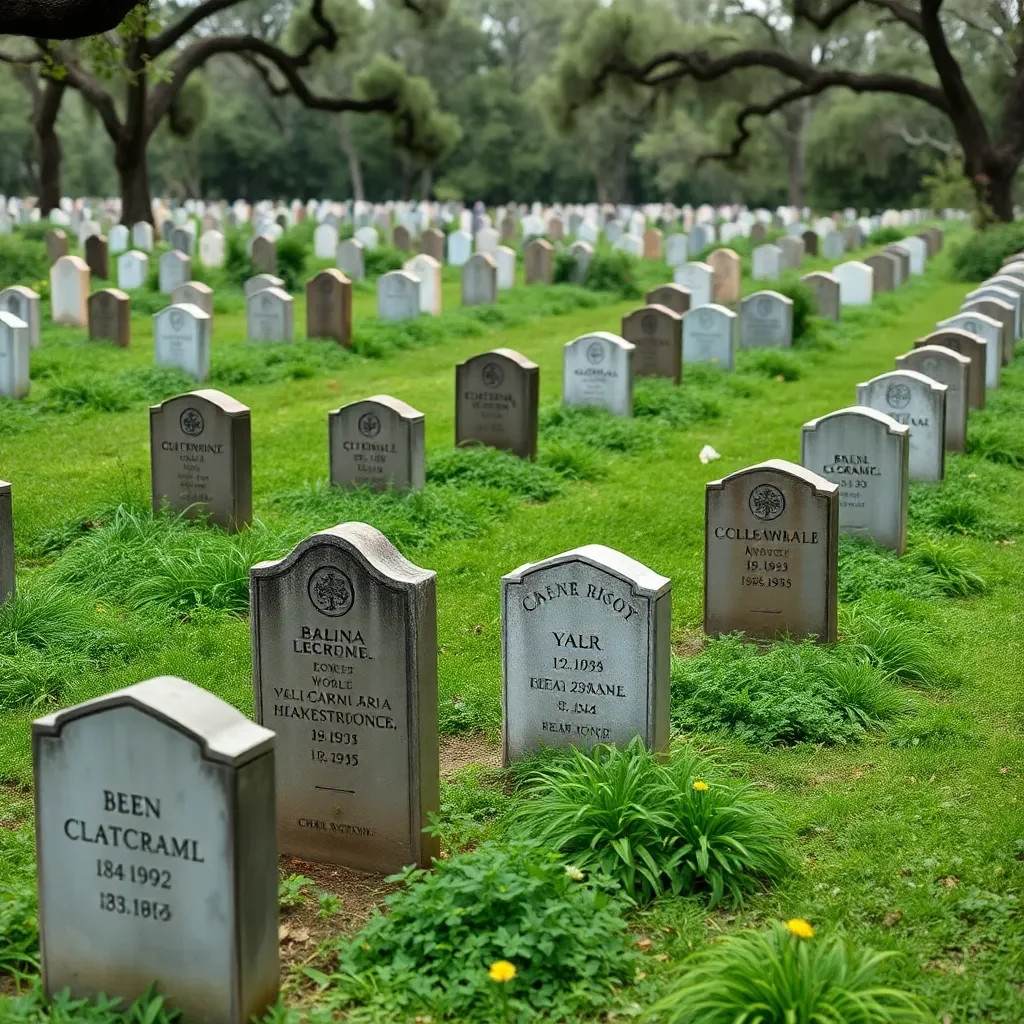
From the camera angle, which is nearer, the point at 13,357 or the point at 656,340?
the point at 13,357

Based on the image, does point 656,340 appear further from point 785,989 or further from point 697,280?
point 785,989

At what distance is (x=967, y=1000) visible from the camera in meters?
4.70

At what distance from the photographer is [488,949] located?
484 centimetres

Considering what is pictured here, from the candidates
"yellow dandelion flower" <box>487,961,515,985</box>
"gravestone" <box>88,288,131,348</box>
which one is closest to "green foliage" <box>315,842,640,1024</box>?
"yellow dandelion flower" <box>487,961,515,985</box>

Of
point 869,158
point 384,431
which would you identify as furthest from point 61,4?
point 869,158

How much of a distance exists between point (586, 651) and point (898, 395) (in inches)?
240

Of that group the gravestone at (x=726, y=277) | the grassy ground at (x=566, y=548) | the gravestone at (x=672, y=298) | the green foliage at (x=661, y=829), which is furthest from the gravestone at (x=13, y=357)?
the gravestone at (x=726, y=277)

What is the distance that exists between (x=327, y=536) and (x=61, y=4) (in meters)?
4.77

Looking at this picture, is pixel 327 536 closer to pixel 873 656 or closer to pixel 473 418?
pixel 873 656

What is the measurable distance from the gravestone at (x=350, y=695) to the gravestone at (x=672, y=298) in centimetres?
Answer: 1467

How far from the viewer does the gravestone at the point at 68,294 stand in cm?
2086

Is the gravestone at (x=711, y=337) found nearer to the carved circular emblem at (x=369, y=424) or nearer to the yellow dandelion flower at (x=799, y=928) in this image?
the carved circular emblem at (x=369, y=424)

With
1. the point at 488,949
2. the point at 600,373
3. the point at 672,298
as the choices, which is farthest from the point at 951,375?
the point at 488,949

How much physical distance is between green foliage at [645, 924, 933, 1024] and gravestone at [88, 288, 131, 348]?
51.8 ft
